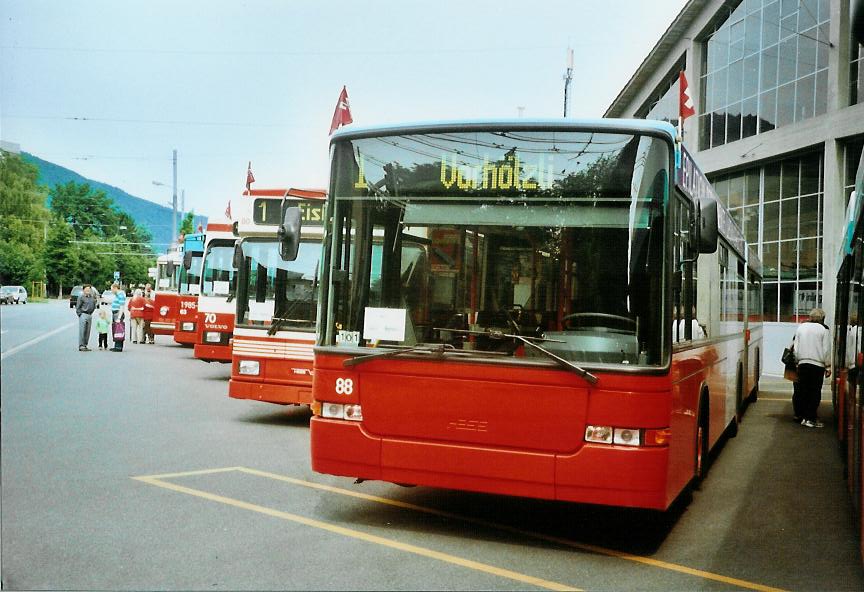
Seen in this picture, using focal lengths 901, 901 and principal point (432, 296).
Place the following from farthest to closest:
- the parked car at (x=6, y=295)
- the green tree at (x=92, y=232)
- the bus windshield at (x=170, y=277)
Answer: the bus windshield at (x=170, y=277) → the green tree at (x=92, y=232) → the parked car at (x=6, y=295)

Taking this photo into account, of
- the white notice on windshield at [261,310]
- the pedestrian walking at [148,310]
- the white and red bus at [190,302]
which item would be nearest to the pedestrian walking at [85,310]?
the white and red bus at [190,302]

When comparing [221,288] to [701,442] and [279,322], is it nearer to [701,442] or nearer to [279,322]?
[279,322]

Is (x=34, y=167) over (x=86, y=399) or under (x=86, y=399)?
A: over

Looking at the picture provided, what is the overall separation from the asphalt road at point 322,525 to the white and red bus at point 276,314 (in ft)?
3.60

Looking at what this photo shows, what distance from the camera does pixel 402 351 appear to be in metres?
6.20

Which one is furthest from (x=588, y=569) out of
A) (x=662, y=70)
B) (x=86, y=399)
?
(x=662, y=70)

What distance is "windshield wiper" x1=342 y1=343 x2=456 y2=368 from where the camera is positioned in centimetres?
611

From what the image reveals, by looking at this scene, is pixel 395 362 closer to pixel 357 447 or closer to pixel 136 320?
pixel 357 447

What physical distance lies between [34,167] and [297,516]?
3.40 meters

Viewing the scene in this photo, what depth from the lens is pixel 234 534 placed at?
6.09 m

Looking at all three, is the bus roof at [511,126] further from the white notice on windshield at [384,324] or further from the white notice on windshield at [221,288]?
the white notice on windshield at [221,288]

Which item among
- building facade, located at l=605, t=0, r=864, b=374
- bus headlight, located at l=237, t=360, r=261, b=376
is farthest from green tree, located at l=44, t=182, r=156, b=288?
building facade, located at l=605, t=0, r=864, b=374

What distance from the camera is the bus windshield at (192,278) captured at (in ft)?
74.2

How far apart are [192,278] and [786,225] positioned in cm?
1815
